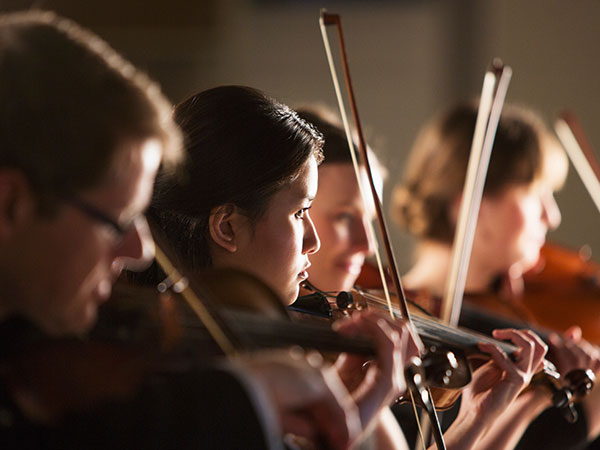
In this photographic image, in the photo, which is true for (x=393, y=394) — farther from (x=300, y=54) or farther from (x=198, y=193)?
(x=300, y=54)

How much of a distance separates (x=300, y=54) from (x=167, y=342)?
3.66 m

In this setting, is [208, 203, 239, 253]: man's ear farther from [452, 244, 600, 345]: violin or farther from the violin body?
the violin body

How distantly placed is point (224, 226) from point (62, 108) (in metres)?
0.33

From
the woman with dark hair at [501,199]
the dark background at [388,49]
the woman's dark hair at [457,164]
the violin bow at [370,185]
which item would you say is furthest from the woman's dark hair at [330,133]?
the dark background at [388,49]

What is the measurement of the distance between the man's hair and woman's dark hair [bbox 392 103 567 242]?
1358mm

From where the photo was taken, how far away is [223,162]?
862 millimetres

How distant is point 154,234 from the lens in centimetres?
79

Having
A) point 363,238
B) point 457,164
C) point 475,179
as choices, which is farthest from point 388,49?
point 363,238

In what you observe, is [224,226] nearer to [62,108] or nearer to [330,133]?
[330,133]

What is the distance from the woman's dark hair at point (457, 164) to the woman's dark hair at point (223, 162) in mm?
1072

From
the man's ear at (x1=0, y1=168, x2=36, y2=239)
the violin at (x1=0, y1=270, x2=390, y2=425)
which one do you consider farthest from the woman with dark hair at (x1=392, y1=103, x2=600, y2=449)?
the man's ear at (x1=0, y1=168, x2=36, y2=239)

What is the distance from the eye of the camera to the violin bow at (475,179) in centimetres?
146

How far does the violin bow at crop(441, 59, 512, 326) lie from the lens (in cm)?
146

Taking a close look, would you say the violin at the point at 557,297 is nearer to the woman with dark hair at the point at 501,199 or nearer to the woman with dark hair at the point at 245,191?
the woman with dark hair at the point at 501,199
